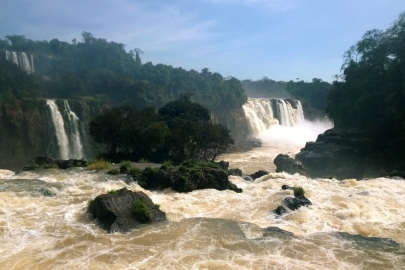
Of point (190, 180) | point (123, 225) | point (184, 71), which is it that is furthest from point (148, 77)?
point (123, 225)

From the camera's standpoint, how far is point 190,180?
20047 millimetres

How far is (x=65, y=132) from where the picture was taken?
4531 centimetres

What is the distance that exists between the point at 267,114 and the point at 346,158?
35.3m

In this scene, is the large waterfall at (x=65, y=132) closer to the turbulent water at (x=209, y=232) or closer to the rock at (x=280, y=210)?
the turbulent water at (x=209, y=232)

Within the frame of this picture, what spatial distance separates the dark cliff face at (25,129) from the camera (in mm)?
43719

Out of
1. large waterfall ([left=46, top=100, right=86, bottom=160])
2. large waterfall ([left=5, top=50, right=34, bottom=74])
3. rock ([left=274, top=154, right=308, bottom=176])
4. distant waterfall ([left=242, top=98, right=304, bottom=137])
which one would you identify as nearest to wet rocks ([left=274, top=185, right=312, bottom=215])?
rock ([left=274, top=154, right=308, bottom=176])

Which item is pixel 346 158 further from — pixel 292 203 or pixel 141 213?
pixel 141 213

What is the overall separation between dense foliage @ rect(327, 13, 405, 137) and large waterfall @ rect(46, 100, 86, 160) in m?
34.1

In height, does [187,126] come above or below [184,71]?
below

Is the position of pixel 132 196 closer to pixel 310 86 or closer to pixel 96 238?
pixel 96 238

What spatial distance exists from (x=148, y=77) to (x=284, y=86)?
47682 mm

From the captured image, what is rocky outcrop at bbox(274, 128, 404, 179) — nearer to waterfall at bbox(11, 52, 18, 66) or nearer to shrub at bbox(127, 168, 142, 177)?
shrub at bbox(127, 168, 142, 177)

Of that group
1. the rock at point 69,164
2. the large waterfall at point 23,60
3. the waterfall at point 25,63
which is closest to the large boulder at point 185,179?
the rock at point 69,164

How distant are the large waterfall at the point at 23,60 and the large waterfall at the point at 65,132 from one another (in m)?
36.4
